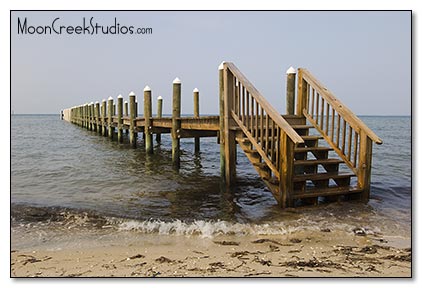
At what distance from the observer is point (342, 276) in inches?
127

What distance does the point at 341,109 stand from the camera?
5.46 m

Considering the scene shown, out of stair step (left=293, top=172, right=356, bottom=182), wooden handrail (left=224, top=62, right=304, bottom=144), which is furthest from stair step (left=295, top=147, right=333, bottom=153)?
wooden handrail (left=224, top=62, right=304, bottom=144)

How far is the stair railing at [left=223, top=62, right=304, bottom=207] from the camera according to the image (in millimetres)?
4879

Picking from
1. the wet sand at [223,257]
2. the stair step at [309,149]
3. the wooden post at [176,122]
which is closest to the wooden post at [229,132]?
the stair step at [309,149]

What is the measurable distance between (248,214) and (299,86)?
2505mm

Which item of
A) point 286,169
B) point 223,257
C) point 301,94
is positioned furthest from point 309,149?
point 223,257

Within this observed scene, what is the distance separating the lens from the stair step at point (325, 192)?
5.12m

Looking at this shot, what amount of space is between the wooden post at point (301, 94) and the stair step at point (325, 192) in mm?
1610

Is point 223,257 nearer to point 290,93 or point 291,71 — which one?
point 290,93

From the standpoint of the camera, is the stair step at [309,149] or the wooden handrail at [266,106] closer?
the wooden handrail at [266,106]

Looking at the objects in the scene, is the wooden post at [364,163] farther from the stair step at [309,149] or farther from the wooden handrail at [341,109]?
the stair step at [309,149]

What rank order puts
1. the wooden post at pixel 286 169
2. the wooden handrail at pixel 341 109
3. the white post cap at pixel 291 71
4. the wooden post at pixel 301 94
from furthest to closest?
the white post cap at pixel 291 71 < the wooden post at pixel 301 94 < the wooden handrail at pixel 341 109 < the wooden post at pixel 286 169

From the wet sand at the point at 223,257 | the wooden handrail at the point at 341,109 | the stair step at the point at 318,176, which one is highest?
the wooden handrail at the point at 341,109
